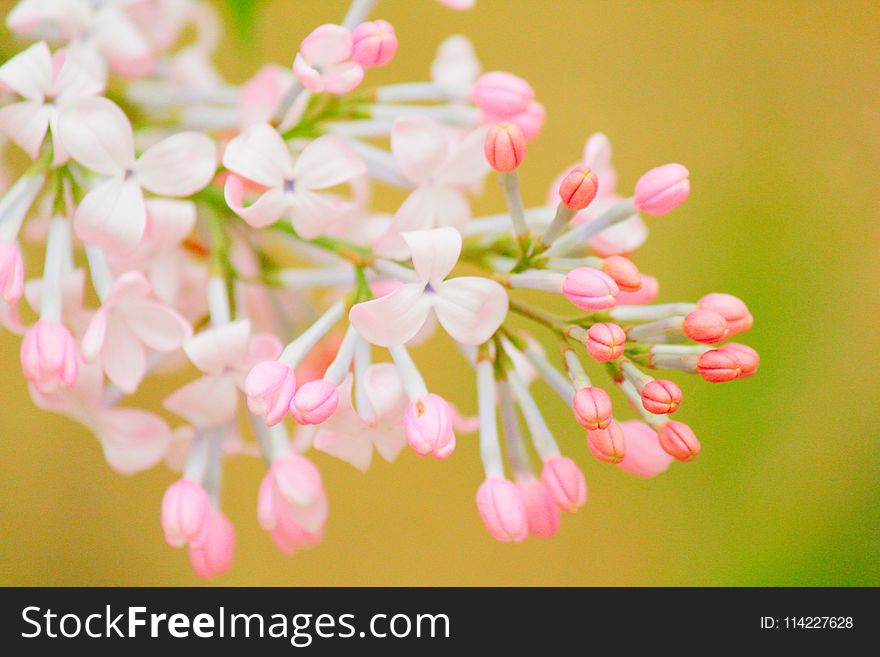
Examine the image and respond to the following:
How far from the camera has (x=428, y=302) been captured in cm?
33

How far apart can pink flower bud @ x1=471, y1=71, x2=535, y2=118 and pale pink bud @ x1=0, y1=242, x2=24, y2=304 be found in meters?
0.24

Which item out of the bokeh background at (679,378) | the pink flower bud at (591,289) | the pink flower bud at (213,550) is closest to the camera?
the pink flower bud at (591,289)

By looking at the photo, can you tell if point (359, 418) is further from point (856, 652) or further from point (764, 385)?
point (764, 385)

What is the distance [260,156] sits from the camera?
0.35 meters

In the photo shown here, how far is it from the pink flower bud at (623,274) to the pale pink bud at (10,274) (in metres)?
0.26

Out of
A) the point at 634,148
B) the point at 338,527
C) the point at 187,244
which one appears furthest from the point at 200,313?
the point at 634,148

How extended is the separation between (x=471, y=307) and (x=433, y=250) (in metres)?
0.03

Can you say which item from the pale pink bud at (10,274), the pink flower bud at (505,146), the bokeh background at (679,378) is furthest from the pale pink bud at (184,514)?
the bokeh background at (679,378)

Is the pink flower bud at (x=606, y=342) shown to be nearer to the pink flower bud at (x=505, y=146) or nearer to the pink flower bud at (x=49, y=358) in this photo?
the pink flower bud at (x=505, y=146)

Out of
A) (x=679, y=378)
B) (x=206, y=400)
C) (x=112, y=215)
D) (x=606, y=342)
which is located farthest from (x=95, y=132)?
(x=679, y=378)

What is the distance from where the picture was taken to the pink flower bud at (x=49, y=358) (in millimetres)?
350

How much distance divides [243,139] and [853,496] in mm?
901

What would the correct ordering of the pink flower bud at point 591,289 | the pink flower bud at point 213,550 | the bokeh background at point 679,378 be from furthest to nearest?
the bokeh background at point 679,378
the pink flower bud at point 213,550
the pink flower bud at point 591,289

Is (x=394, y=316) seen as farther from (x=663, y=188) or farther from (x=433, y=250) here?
(x=663, y=188)
